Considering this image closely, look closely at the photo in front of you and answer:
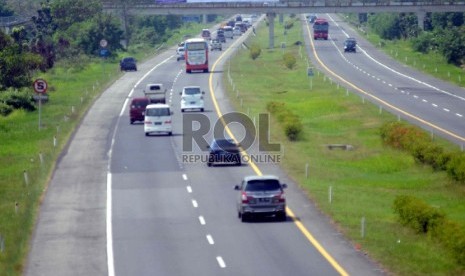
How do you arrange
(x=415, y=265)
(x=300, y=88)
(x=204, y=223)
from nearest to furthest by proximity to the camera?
1. (x=415, y=265)
2. (x=204, y=223)
3. (x=300, y=88)

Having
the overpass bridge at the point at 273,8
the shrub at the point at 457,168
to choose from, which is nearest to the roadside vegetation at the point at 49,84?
the overpass bridge at the point at 273,8

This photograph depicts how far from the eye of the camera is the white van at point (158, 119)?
64562mm

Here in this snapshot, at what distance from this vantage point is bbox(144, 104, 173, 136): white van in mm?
64562

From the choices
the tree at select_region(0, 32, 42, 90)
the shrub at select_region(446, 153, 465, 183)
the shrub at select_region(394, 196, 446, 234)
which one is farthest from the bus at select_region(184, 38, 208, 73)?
the shrub at select_region(394, 196, 446, 234)

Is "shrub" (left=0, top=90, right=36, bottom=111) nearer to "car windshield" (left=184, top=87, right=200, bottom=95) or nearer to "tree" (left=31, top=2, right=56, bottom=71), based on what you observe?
"car windshield" (left=184, top=87, right=200, bottom=95)

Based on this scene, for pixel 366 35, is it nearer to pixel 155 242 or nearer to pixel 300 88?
pixel 300 88

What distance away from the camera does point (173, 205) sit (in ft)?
141

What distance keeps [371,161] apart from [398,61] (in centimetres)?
7530

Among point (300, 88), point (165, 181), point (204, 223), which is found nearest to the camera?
point (204, 223)

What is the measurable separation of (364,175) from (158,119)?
55.7ft

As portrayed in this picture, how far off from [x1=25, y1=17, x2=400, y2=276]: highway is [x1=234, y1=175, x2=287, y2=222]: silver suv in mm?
555

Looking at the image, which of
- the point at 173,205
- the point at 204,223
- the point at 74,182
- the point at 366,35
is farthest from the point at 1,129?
the point at 366,35

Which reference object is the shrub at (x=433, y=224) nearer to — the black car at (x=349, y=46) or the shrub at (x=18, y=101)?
the shrub at (x=18, y=101)

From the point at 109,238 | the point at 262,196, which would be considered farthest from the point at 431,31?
the point at 109,238
